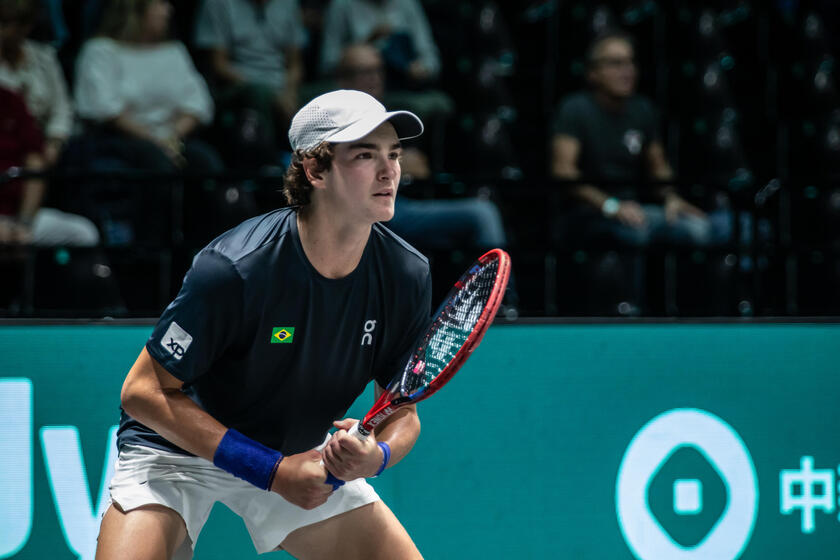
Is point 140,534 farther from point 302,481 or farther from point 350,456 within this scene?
point 350,456

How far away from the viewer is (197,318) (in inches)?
87.3

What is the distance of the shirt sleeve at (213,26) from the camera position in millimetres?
5469

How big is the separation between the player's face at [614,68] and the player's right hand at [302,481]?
11.7 ft

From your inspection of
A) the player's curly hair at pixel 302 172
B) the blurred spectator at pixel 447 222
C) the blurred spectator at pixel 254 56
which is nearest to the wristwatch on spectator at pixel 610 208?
the blurred spectator at pixel 447 222

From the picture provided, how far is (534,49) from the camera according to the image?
22.3ft

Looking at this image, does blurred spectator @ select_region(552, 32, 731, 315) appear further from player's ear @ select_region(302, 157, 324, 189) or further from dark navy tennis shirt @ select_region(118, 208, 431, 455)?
player's ear @ select_region(302, 157, 324, 189)

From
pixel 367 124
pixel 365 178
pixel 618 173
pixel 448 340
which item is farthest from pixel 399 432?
pixel 618 173

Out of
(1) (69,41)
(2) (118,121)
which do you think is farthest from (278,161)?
(1) (69,41)

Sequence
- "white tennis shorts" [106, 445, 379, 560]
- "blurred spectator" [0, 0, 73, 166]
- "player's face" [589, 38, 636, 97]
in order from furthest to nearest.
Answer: "player's face" [589, 38, 636, 97], "blurred spectator" [0, 0, 73, 166], "white tennis shorts" [106, 445, 379, 560]

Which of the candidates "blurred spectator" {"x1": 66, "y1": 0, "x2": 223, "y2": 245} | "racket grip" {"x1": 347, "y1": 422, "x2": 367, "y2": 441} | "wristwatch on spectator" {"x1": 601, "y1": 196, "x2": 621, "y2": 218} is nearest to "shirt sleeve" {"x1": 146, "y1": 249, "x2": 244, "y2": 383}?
"racket grip" {"x1": 347, "y1": 422, "x2": 367, "y2": 441}

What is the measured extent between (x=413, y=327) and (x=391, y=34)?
352 cm

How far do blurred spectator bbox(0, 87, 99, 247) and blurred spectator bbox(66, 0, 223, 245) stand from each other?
191 millimetres

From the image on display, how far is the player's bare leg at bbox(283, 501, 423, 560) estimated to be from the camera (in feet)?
8.14

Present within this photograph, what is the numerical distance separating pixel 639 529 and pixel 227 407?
5.86 feet
